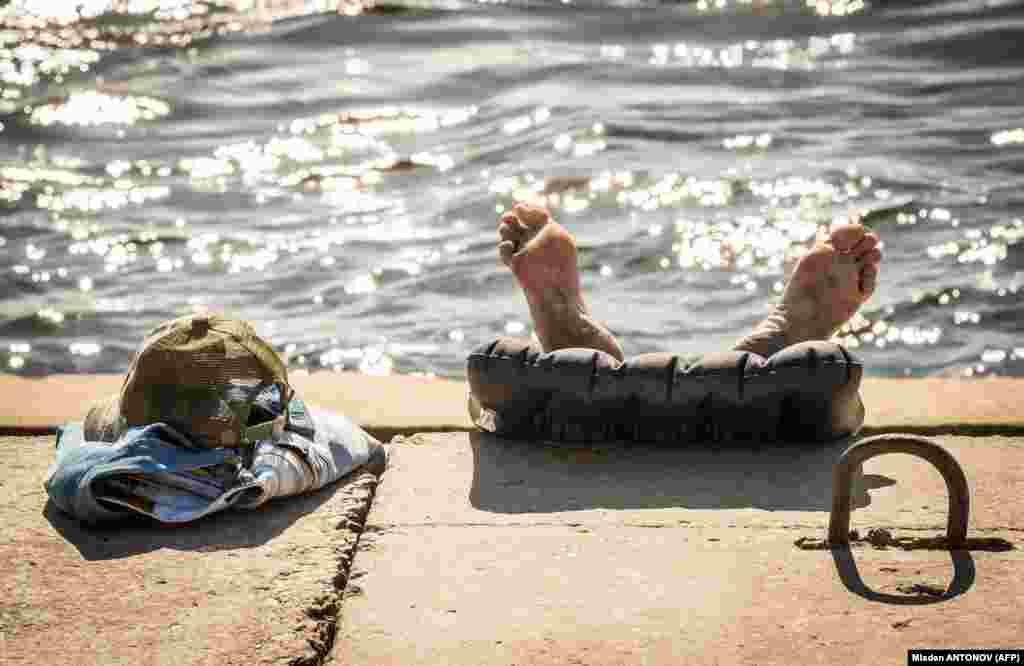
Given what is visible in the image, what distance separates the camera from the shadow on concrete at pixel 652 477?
3.34 m

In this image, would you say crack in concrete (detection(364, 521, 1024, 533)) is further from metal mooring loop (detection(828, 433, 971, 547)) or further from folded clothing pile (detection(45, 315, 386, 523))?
folded clothing pile (detection(45, 315, 386, 523))

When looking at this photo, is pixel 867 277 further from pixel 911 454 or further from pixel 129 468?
pixel 129 468

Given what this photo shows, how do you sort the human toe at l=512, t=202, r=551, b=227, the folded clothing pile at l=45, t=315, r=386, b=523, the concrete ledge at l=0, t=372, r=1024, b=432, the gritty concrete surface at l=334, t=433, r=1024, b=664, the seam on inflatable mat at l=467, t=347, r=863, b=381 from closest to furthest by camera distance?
the gritty concrete surface at l=334, t=433, r=1024, b=664
the folded clothing pile at l=45, t=315, r=386, b=523
the seam on inflatable mat at l=467, t=347, r=863, b=381
the concrete ledge at l=0, t=372, r=1024, b=432
the human toe at l=512, t=202, r=551, b=227

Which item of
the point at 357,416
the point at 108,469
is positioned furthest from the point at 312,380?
the point at 108,469

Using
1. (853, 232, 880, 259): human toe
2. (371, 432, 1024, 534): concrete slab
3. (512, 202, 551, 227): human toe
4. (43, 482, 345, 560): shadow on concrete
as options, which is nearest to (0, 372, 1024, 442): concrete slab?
(371, 432, 1024, 534): concrete slab

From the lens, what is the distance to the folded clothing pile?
10.6 ft

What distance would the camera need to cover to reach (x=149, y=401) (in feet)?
11.1

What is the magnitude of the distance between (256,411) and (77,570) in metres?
0.58

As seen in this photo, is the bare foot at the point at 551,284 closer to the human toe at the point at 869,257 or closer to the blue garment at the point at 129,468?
the human toe at the point at 869,257

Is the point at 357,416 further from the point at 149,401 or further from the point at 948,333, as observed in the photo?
the point at 948,333

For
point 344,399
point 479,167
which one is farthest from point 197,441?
point 479,167

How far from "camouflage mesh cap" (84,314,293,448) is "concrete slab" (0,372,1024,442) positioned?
54cm

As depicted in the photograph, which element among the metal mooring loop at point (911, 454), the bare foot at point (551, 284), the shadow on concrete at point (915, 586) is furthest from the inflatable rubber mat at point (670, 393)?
the shadow on concrete at point (915, 586)

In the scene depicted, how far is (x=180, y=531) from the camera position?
10.5ft
